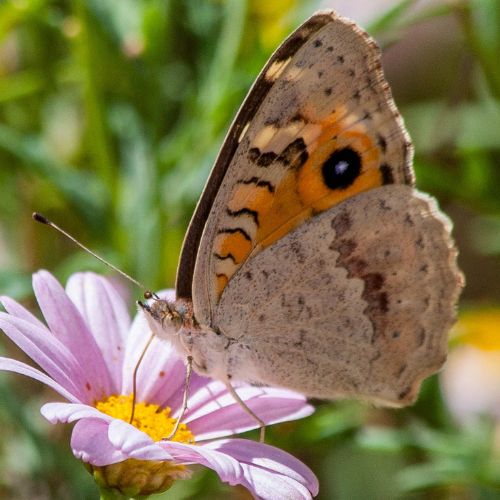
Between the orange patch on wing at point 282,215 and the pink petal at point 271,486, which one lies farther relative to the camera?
the orange patch on wing at point 282,215

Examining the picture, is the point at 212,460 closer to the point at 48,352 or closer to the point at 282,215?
the point at 48,352

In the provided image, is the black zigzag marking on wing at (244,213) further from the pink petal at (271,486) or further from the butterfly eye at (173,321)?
the pink petal at (271,486)

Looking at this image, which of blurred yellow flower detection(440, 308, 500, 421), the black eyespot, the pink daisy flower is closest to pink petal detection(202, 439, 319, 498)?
the pink daisy flower

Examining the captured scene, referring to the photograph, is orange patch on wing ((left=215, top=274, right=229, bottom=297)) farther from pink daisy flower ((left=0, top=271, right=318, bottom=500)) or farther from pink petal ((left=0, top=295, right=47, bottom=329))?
pink petal ((left=0, top=295, right=47, bottom=329))

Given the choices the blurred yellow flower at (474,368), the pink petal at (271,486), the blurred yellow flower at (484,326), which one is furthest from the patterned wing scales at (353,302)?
the blurred yellow flower at (484,326)

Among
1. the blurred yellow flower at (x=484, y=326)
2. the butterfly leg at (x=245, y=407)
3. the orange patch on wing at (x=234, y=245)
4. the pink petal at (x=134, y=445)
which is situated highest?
the blurred yellow flower at (x=484, y=326)

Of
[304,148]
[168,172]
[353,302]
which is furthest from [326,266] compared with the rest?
[168,172]
